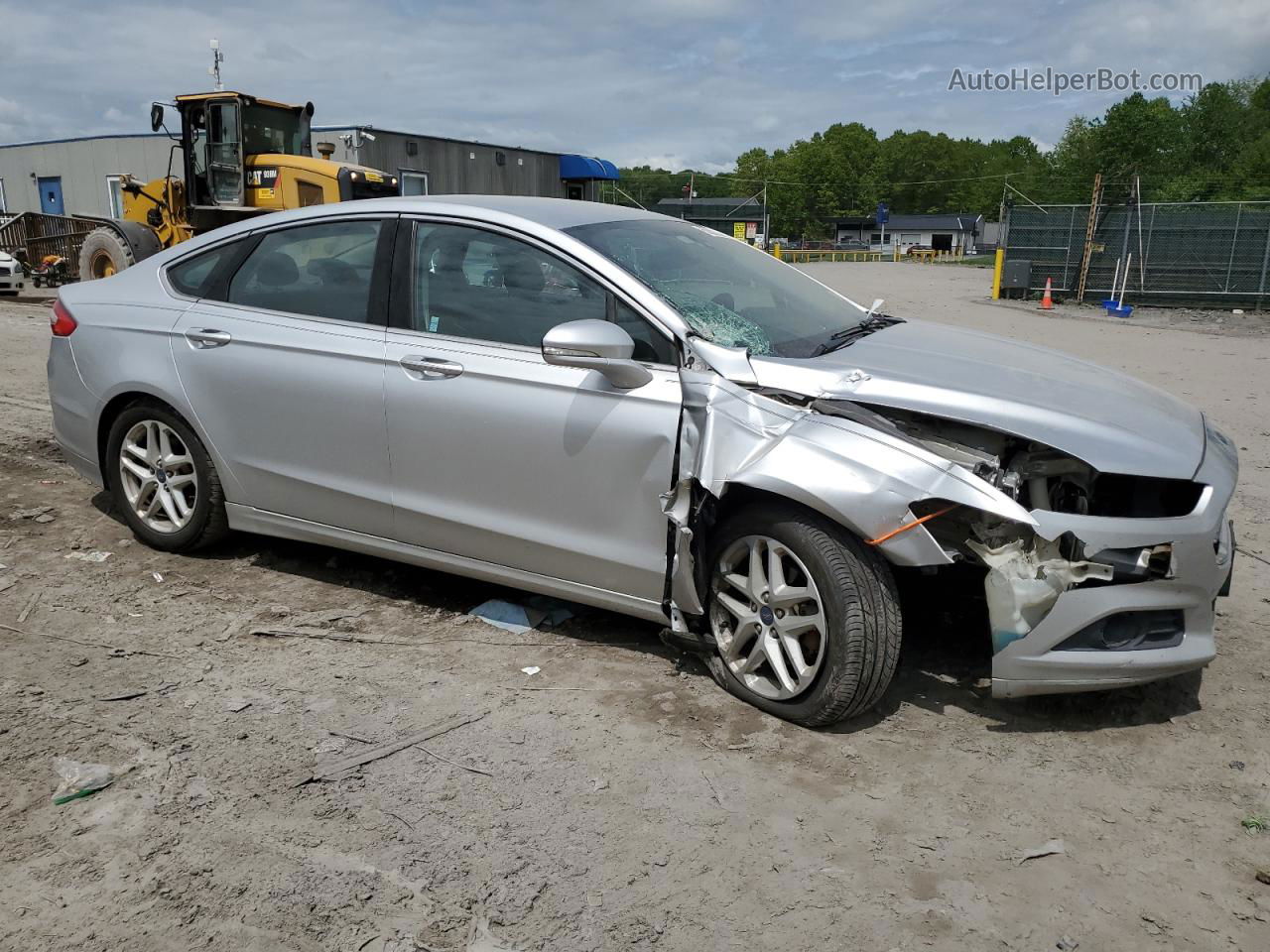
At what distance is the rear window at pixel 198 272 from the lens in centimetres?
456

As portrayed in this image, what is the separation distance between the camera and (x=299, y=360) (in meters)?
4.16

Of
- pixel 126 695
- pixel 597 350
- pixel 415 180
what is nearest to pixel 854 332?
pixel 597 350

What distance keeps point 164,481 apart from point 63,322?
0.99m

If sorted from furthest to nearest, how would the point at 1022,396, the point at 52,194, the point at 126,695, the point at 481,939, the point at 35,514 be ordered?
the point at 52,194 → the point at 35,514 → the point at 126,695 → the point at 1022,396 → the point at 481,939

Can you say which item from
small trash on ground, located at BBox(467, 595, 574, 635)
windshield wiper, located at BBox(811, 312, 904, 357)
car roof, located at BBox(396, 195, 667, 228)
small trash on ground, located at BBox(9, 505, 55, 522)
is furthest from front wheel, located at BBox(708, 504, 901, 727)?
small trash on ground, located at BBox(9, 505, 55, 522)

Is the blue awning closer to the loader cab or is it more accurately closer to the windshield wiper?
the loader cab

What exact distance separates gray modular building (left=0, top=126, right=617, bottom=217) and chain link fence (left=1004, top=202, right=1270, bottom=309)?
13.8 metres

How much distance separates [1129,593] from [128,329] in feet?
14.0

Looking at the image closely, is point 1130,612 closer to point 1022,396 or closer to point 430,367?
point 1022,396

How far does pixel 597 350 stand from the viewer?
335cm

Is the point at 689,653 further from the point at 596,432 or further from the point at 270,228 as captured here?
the point at 270,228

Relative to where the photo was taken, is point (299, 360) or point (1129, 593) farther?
point (299, 360)

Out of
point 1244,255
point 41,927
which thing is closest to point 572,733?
point 41,927

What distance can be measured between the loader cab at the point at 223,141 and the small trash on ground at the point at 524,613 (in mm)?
12479
